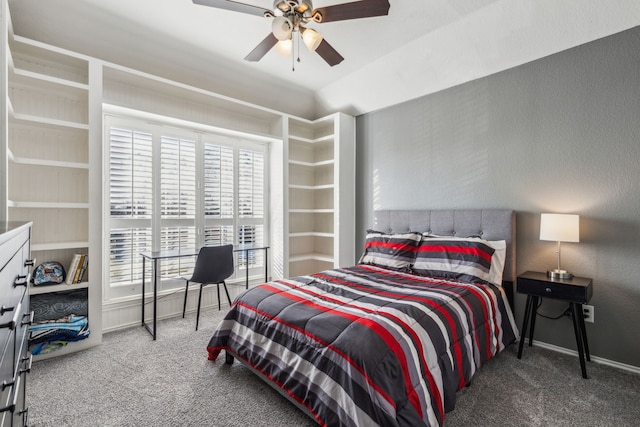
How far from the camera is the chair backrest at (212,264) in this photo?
3033 mm

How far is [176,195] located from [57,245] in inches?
46.3

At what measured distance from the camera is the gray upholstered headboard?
111 inches

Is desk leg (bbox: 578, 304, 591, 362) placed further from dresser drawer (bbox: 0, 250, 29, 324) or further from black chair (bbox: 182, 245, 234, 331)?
dresser drawer (bbox: 0, 250, 29, 324)

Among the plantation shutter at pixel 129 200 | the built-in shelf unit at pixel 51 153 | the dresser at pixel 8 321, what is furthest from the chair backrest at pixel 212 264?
the dresser at pixel 8 321

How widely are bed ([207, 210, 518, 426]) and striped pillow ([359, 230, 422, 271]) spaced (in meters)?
0.01

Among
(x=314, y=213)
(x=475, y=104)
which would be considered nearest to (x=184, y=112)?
(x=314, y=213)

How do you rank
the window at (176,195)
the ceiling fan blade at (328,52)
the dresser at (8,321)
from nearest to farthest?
the dresser at (8,321) < the ceiling fan blade at (328,52) < the window at (176,195)

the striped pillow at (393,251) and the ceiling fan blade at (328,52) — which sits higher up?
the ceiling fan blade at (328,52)

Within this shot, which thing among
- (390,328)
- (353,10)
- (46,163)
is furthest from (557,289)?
(46,163)

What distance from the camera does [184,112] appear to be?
3553 mm

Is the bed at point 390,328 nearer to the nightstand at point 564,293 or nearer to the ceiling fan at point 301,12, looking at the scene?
the nightstand at point 564,293

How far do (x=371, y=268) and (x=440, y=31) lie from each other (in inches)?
89.3

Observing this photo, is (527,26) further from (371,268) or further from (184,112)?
(184,112)

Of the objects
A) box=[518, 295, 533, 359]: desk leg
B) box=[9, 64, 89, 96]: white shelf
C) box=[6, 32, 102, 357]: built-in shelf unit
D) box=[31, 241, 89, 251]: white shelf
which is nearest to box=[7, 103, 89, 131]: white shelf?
box=[6, 32, 102, 357]: built-in shelf unit
